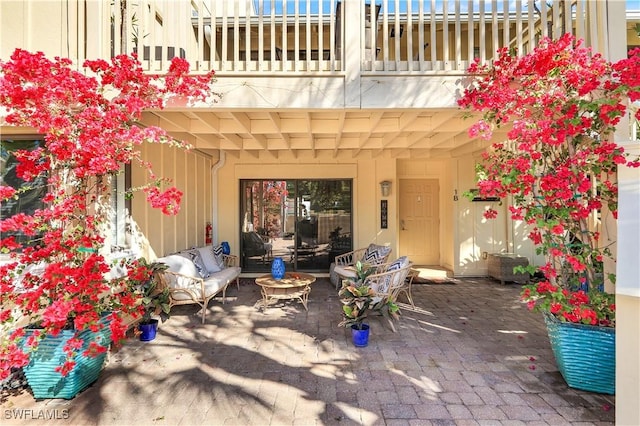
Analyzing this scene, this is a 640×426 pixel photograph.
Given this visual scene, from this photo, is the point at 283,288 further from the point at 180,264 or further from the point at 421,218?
the point at 421,218

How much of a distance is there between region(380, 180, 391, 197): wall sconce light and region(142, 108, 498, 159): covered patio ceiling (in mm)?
1284

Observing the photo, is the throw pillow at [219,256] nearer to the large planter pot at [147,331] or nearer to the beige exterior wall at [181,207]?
the beige exterior wall at [181,207]

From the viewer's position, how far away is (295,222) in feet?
22.6

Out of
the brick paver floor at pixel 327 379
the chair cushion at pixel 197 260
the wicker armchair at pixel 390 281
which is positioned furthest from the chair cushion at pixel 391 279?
the chair cushion at pixel 197 260

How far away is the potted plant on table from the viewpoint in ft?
8.13

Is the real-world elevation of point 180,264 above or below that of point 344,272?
above

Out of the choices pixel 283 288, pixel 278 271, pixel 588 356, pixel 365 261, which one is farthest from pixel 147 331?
pixel 588 356

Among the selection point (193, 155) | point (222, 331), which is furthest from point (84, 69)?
point (222, 331)

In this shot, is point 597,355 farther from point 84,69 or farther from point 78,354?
point 84,69

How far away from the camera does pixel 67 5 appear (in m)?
3.23

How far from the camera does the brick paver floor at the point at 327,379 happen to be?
226 centimetres

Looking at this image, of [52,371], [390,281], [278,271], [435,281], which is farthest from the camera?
[435,281]

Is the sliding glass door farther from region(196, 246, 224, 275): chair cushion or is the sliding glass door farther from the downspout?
region(196, 246, 224, 275): chair cushion

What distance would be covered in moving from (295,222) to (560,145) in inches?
196
